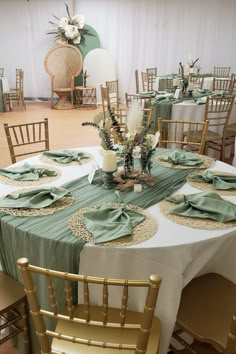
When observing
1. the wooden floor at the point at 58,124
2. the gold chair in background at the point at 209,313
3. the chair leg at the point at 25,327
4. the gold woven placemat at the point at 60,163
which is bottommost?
the chair leg at the point at 25,327

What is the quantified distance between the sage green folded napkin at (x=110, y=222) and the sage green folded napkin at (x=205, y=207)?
21 cm

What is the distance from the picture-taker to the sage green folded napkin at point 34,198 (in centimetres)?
151

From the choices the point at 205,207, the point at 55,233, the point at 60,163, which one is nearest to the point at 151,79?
the point at 60,163

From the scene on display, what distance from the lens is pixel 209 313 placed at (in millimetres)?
1358

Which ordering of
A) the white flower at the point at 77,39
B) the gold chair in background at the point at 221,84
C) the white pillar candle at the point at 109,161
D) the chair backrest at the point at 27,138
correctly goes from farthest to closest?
the white flower at the point at 77,39
the gold chair in background at the point at 221,84
the chair backrest at the point at 27,138
the white pillar candle at the point at 109,161

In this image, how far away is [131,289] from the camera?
4.48 ft

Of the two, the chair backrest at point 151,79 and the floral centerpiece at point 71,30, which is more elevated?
the floral centerpiece at point 71,30

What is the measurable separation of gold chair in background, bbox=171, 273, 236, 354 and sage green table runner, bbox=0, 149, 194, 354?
44cm

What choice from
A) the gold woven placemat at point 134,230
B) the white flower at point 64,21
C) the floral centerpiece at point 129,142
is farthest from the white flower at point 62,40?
the gold woven placemat at point 134,230

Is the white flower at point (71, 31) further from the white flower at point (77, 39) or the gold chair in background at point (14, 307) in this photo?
the gold chair in background at point (14, 307)

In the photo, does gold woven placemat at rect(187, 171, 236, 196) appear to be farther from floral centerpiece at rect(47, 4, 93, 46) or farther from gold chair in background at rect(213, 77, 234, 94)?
floral centerpiece at rect(47, 4, 93, 46)

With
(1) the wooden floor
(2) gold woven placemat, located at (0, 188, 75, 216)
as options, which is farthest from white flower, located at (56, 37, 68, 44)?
(2) gold woven placemat, located at (0, 188, 75, 216)

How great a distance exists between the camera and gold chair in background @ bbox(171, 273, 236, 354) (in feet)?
4.12

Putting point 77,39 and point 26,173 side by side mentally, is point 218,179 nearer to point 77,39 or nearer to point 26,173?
point 26,173
